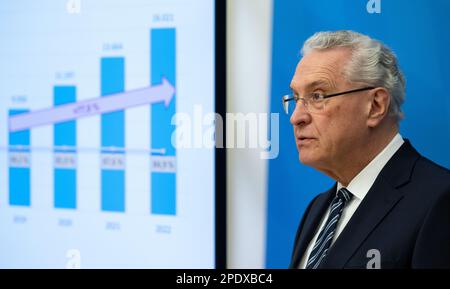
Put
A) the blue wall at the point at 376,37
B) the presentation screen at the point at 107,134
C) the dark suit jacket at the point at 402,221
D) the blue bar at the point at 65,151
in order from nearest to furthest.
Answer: the dark suit jacket at the point at 402,221, the blue wall at the point at 376,37, the presentation screen at the point at 107,134, the blue bar at the point at 65,151

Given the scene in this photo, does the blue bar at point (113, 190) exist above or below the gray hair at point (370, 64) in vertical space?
below

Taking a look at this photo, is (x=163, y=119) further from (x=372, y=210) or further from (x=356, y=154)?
(x=372, y=210)

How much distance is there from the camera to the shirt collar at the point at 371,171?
5.00ft

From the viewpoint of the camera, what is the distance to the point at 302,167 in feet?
6.44

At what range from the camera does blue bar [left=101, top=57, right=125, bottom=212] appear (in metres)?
2.21

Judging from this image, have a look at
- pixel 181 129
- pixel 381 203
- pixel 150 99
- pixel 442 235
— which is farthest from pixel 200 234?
pixel 442 235

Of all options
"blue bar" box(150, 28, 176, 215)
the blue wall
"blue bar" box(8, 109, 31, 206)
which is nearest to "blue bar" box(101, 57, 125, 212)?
"blue bar" box(150, 28, 176, 215)

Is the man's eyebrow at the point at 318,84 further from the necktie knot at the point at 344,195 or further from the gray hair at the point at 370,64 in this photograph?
the necktie knot at the point at 344,195

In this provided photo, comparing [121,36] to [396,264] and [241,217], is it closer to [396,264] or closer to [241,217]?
[241,217]

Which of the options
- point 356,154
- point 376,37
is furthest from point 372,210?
point 376,37

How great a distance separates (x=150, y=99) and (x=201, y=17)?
37cm

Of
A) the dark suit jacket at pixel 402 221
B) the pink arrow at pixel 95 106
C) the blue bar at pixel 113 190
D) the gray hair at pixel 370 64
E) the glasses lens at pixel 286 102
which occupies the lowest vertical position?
the blue bar at pixel 113 190

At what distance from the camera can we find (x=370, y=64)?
5.06 feet

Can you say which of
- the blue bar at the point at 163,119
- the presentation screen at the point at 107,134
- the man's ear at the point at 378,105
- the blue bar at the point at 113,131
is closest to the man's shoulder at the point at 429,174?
the man's ear at the point at 378,105
